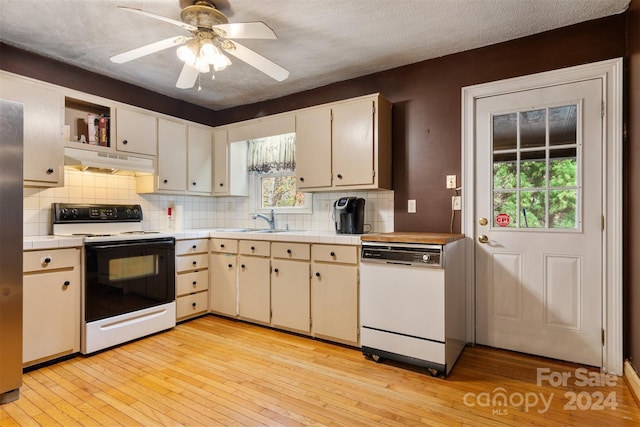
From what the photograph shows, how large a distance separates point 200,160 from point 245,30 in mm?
2142

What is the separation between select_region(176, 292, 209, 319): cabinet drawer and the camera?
326 cm

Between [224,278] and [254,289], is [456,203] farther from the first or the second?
[224,278]

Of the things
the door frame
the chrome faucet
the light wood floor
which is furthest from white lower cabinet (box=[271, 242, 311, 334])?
the door frame

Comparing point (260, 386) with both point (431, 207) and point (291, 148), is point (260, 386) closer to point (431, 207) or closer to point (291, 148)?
point (431, 207)

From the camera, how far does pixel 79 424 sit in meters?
1.74

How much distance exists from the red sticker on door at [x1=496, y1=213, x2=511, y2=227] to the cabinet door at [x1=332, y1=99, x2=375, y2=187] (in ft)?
3.39

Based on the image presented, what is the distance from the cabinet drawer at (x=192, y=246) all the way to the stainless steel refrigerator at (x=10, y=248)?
132 centimetres

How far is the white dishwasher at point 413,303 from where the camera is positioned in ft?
7.16

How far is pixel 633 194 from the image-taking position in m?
2.07

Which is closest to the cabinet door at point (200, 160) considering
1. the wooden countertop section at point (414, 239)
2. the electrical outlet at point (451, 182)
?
the wooden countertop section at point (414, 239)

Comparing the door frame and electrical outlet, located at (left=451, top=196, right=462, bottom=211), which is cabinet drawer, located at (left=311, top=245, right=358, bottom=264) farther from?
the door frame

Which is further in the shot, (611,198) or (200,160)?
(200,160)

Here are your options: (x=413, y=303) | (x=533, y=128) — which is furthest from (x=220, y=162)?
(x=533, y=128)

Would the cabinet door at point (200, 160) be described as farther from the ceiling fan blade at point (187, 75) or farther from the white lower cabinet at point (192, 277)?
the ceiling fan blade at point (187, 75)
